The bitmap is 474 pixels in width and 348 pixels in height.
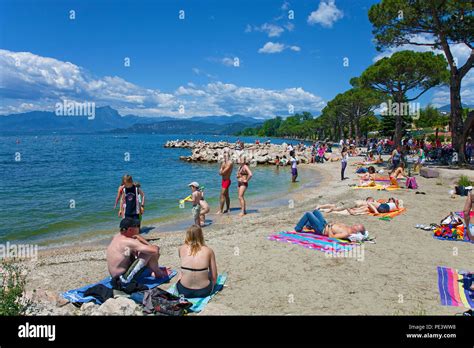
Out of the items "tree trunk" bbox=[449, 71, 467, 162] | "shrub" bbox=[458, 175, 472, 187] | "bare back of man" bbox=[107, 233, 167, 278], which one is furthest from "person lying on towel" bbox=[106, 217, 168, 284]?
"tree trunk" bbox=[449, 71, 467, 162]

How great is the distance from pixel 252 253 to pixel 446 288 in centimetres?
339

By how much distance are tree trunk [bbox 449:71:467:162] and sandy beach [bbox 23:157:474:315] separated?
11.4 m

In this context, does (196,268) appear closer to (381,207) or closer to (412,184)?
(381,207)

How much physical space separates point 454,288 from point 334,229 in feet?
9.97

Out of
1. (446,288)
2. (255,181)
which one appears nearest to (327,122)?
(255,181)

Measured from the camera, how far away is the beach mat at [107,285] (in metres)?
4.80

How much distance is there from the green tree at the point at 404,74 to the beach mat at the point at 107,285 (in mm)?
27041

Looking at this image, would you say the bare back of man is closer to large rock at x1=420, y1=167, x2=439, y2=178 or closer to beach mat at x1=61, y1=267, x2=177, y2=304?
beach mat at x1=61, y1=267, x2=177, y2=304

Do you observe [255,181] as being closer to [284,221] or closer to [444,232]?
[284,221]

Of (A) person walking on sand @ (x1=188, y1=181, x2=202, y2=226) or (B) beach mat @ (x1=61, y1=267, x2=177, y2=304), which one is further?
(A) person walking on sand @ (x1=188, y1=181, x2=202, y2=226)

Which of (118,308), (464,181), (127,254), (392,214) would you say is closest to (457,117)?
(464,181)

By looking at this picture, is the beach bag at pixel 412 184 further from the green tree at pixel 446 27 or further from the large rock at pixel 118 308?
the large rock at pixel 118 308

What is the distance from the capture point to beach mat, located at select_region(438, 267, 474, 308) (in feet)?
15.4

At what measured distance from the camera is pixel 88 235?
1026 cm
